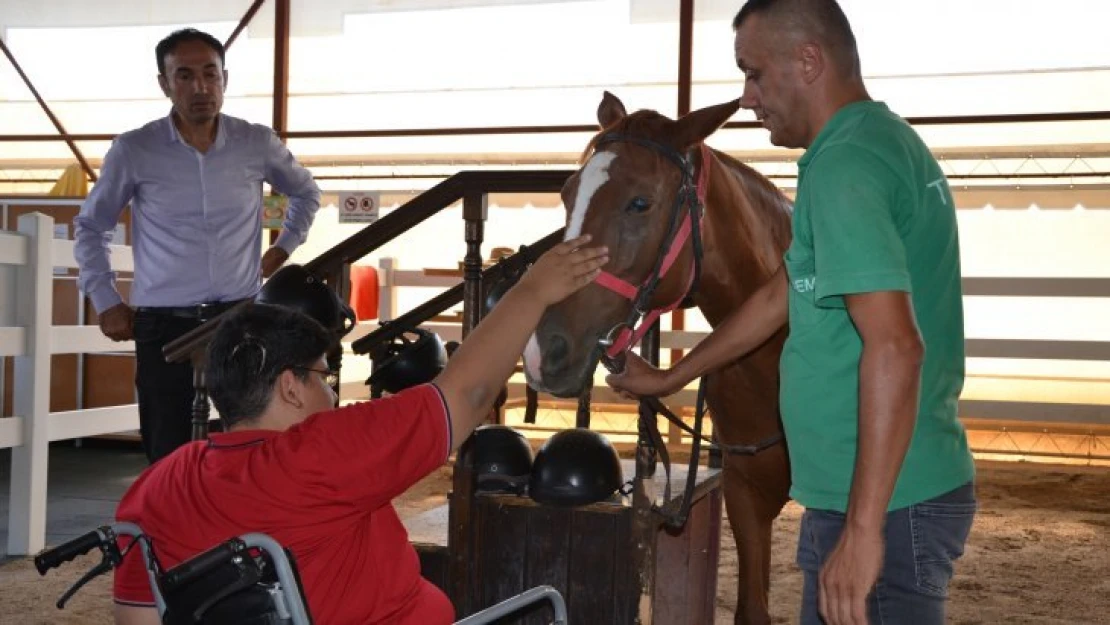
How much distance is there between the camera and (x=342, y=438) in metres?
1.57

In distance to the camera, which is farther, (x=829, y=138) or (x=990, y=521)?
(x=990, y=521)

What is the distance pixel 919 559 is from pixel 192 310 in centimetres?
261

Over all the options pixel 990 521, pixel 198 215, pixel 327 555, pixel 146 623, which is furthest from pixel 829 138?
pixel 990 521

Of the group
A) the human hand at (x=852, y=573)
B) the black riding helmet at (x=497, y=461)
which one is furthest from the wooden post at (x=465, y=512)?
the human hand at (x=852, y=573)

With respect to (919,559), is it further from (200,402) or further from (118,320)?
(118,320)

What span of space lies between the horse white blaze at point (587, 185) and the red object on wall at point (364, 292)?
6.92m

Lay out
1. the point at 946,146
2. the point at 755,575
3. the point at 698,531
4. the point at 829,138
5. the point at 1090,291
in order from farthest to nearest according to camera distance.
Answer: the point at 946,146 → the point at 1090,291 → the point at 698,531 → the point at 755,575 → the point at 829,138

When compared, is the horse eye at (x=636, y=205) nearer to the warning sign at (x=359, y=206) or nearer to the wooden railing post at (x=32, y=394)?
the wooden railing post at (x=32, y=394)

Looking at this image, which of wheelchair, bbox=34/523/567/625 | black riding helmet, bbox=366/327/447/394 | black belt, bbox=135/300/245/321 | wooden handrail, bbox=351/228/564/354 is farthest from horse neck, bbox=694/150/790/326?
black belt, bbox=135/300/245/321

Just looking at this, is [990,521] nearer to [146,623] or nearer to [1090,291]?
[1090,291]

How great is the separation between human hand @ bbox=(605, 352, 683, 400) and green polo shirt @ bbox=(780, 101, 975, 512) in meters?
0.70

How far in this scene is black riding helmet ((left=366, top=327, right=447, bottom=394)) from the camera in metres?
3.34

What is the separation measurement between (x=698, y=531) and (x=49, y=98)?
1053cm

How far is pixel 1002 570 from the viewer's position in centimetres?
512
